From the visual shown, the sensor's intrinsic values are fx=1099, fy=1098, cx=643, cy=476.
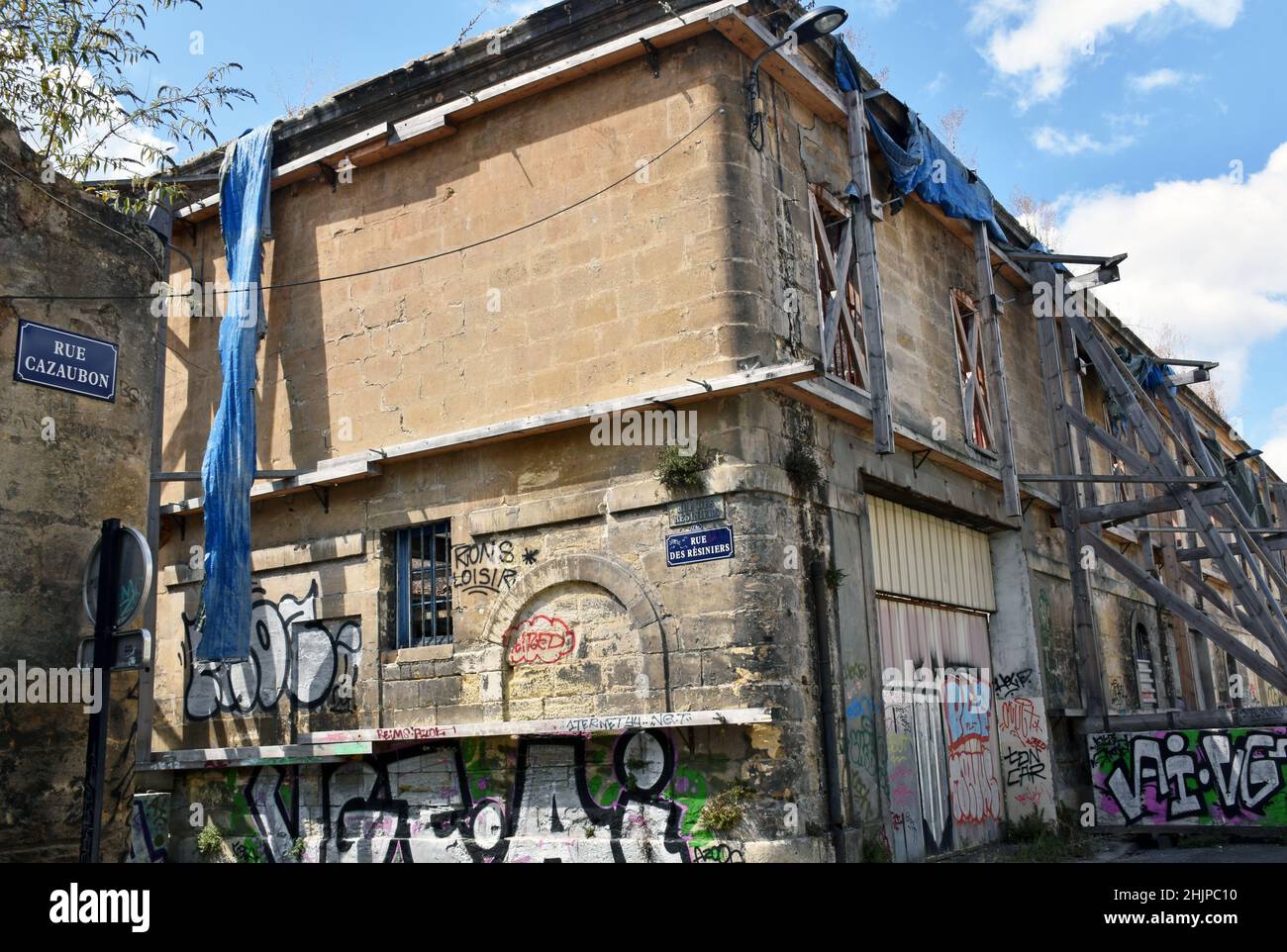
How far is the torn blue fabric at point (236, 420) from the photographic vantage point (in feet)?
35.9

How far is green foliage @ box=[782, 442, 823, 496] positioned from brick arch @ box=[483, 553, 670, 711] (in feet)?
5.43

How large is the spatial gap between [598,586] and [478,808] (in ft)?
7.56

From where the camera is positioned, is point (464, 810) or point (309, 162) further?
point (309, 162)

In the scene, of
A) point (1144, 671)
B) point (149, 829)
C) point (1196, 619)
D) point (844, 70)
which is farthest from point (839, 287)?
point (1144, 671)

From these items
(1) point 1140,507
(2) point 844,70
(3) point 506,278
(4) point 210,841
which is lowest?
(4) point 210,841

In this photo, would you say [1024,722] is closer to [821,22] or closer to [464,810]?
[464,810]

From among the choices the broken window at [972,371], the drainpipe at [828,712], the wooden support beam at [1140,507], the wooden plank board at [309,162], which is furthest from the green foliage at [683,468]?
the wooden support beam at [1140,507]

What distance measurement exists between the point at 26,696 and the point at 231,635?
3310 mm

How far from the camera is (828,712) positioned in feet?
30.9

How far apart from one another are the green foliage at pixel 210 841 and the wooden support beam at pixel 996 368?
9.77 meters

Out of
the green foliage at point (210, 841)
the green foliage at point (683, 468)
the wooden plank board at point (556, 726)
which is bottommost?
the green foliage at point (210, 841)

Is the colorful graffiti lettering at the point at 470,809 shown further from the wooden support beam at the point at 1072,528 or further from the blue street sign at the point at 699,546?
the wooden support beam at the point at 1072,528

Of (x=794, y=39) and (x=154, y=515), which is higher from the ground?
(x=794, y=39)

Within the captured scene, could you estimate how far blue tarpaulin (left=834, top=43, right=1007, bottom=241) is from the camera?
11594 mm
